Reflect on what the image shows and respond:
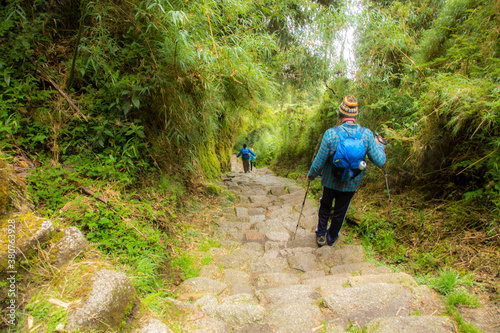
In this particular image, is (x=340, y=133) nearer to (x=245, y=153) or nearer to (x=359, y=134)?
(x=359, y=134)

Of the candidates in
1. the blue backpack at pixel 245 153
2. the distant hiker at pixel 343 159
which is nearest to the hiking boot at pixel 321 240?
the distant hiker at pixel 343 159

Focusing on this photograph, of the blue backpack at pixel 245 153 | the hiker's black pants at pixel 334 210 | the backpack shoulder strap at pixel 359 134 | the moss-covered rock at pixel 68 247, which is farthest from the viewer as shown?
the blue backpack at pixel 245 153

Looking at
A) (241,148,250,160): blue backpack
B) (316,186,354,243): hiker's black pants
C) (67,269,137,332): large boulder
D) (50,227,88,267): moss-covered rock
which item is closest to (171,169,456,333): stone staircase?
(316,186,354,243): hiker's black pants

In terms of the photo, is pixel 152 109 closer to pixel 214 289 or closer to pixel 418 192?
pixel 214 289

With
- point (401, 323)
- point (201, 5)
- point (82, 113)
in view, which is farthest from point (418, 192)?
point (82, 113)

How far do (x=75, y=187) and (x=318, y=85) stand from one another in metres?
7.21

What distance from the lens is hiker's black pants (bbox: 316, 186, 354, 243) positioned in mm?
3295

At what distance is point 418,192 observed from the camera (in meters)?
3.38

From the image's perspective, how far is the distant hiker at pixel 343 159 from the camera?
292cm

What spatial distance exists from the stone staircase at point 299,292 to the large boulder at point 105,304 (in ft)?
1.42

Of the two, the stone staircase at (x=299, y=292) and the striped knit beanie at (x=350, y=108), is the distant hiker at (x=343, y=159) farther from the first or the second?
the stone staircase at (x=299, y=292)

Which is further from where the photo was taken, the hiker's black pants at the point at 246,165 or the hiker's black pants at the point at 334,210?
the hiker's black pants at the point at 246,165

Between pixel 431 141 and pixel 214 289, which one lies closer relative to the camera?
pixel 214 289

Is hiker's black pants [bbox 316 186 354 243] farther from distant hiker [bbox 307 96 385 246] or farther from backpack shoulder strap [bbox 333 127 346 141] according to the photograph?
backpack shoulder strap [bbox 333 127 346 141]
